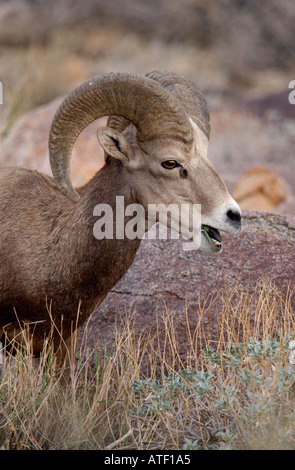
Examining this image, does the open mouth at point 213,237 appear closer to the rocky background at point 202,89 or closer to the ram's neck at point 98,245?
the ram's neck at point 98,245

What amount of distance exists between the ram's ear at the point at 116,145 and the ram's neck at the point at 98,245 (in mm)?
104

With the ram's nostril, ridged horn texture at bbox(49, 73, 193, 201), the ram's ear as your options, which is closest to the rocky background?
the ram's nostril

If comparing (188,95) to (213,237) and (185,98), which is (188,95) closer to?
(185,98)

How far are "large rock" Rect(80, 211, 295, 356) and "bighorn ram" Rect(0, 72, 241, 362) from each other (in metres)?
1.04

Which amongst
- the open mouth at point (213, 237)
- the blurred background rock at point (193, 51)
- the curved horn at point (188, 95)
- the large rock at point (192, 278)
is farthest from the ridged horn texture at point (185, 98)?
the blurred background rock at point (193, 51)

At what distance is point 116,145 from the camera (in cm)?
473

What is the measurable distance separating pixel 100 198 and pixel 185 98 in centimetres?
97

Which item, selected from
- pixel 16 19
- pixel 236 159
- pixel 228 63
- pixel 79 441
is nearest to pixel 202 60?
pixel 228 63

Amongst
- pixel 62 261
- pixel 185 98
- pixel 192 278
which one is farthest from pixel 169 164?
pixel 192 278

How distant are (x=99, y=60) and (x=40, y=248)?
23.6 meters

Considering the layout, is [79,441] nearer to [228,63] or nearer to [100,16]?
A: [228,63]

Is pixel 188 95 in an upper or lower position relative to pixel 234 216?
upper

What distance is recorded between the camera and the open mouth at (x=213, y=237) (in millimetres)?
4582
